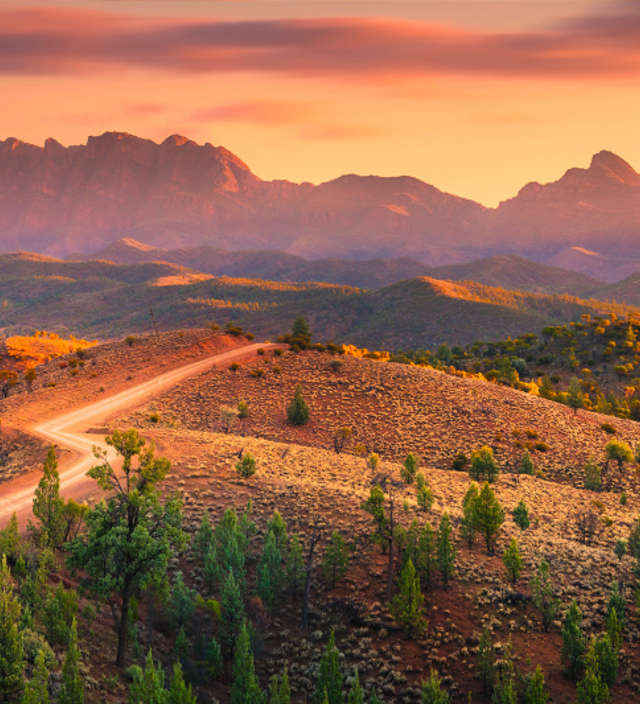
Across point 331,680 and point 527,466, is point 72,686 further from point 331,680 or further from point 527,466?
point 527,466

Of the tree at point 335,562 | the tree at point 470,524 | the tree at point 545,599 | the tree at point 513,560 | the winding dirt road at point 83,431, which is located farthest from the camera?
the winding dirt road at point 83,431

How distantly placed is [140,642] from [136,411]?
37901 mm

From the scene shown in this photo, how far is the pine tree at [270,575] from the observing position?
24922 millimetres

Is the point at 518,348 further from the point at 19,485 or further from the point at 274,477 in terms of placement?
the point at 19,485

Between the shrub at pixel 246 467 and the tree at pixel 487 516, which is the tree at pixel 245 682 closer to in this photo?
the tree at pixel 487 516

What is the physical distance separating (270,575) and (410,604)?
6.60 m

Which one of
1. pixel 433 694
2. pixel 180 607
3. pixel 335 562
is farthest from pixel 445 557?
pixel 180 607

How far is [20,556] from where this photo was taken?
22719 millimetres

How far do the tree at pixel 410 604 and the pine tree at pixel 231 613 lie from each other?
6699mm

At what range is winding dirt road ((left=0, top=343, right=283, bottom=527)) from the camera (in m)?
34.2

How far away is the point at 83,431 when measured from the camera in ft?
164

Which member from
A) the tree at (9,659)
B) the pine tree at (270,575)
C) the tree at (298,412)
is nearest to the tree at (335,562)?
the pine tree at (270,575)

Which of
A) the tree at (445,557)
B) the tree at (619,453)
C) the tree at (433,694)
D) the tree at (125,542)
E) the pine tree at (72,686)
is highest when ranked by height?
the tree at (125,542)

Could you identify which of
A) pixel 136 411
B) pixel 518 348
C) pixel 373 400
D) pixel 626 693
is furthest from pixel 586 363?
pixel 626 693
